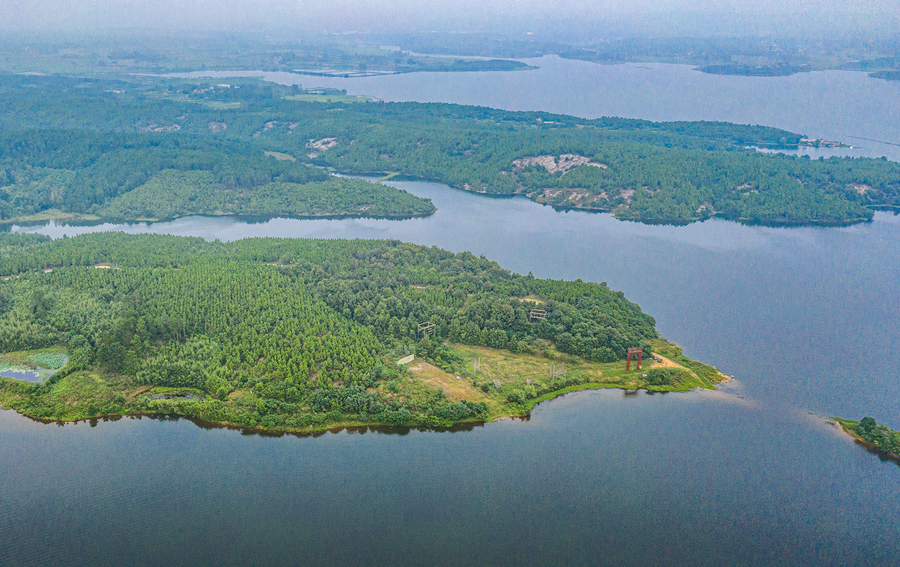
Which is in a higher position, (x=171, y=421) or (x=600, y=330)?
(x=600, y=330)

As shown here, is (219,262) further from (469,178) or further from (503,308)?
(469,178)

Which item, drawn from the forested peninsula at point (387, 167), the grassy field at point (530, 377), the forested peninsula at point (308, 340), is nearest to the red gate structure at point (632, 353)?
the grassy field at point (530, 377)

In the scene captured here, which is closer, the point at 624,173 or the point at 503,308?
the point at 503,308

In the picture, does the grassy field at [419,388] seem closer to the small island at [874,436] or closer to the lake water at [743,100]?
the small island at [874,436]

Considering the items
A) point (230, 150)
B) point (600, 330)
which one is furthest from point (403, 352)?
point (230, 150)

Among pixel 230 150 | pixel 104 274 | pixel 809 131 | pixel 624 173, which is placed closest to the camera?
pixel 104 274
